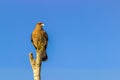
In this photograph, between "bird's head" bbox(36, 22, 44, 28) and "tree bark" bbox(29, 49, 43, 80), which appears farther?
"bird's head" bbox(36, 22, 44, 28)

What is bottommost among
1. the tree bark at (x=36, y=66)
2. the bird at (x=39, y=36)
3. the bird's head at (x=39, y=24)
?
the tree bark at (x=36, y=66)

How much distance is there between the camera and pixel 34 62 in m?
10.8

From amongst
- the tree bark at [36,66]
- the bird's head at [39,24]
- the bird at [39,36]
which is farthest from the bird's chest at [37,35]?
the tree bark at [36,66]

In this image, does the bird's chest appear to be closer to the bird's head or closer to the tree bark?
the bird's head

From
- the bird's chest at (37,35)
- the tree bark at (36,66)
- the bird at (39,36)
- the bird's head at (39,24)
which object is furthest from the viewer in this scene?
the bird's head at (39,24)

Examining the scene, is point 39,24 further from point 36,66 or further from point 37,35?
point 36,66

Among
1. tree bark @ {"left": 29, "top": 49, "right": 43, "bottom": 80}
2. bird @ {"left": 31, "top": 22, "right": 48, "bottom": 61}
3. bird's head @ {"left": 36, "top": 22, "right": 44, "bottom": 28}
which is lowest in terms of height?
tree bark @ {"left": 29, "top": 49, "right": 43, "bottom": 80}

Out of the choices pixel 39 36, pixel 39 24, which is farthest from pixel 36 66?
pixel 39 24

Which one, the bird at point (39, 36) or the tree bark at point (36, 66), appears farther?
the bird at point (39, 36)

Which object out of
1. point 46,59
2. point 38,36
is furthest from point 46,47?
point 38,36

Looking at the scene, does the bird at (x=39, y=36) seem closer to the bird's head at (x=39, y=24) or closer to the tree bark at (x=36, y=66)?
the bird's head at (x=39, y=24)

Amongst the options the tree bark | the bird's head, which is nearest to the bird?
the bird's head

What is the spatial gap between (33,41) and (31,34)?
0.55 m

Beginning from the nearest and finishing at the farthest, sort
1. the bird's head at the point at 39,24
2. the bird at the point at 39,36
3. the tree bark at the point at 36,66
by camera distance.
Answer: the tree bark at the point at 36,66, the bird at the point at 39,36, the bird's head at the point at 39,24
